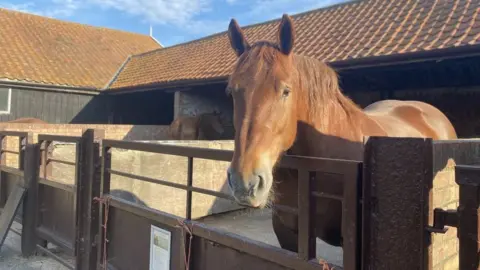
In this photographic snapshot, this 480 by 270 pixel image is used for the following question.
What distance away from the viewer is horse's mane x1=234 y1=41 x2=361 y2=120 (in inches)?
71.9

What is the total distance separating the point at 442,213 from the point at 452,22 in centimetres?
664

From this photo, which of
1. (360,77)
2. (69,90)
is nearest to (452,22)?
(360,77)

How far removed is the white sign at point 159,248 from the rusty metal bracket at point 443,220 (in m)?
1.70

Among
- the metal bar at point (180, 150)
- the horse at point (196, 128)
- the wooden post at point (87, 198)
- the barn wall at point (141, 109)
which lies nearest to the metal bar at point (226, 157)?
the metal bar at point (180, 150)

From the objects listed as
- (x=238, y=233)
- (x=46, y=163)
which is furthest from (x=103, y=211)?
(x=238, y=233)

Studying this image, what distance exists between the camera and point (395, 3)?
8906 millimetres

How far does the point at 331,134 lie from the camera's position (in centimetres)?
224

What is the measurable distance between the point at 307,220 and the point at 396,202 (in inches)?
17.7

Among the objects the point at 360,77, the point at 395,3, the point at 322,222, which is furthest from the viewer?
the point at 395,3

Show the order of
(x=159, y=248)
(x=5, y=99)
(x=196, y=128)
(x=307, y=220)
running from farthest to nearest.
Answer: (x=5, y=99)
(x=196, y=128)
(x=159, y=248)
(x=307, y=220)

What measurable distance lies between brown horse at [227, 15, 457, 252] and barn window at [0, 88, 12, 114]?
11831 mm

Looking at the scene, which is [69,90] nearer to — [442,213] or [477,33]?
[477,33]

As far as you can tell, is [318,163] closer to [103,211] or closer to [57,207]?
[103,211]

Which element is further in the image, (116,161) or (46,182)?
(116,161)
